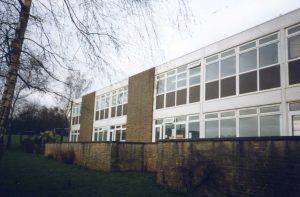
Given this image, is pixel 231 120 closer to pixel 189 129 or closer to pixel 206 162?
pixel 189 129

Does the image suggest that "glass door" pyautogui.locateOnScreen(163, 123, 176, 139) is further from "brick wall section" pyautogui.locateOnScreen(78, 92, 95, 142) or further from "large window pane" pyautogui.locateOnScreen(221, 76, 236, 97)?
"brick wall section" pyautogui.locateOnScreen(78, 92, 95, 142)

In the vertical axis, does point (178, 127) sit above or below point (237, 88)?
below

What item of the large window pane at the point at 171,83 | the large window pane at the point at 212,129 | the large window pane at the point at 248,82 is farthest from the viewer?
the large window pane at the point at 171,83

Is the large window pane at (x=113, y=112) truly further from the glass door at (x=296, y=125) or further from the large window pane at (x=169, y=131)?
the glass door at (x=296, y=125)

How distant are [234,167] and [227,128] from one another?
6.13 meters

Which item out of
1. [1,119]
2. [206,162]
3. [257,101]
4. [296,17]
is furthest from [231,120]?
[1,119]

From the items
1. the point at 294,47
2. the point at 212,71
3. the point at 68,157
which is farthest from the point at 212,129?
the point at 68,157

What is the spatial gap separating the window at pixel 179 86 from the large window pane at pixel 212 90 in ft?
2.14

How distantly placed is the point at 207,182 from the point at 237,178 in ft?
3.29

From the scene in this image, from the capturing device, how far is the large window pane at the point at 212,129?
13.4 metres

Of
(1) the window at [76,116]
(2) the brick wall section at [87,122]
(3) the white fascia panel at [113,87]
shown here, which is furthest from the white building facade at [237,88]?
(1) the window at [76,116]

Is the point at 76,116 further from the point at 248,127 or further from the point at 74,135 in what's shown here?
the point at 248,127

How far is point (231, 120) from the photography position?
41.7 ft

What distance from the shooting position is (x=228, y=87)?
1310 cm
